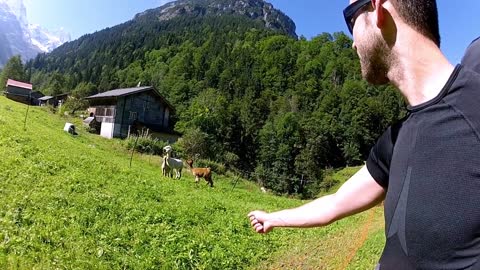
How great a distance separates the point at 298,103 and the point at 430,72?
99883 mm

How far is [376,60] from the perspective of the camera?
1.45 m

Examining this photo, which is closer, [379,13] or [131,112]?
[379,13]

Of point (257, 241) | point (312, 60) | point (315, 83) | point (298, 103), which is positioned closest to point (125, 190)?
point (257, 241)

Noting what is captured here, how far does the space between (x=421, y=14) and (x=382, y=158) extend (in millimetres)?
556

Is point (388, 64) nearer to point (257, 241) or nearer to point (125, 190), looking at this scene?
point (257, 241)

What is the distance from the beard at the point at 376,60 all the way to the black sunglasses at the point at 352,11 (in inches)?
4.9

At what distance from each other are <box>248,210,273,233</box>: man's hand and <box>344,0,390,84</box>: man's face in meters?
0.94

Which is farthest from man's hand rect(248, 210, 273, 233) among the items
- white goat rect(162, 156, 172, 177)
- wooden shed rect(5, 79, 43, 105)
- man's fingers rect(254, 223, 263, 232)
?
wooden shed rect(5, 79, 43, 105)

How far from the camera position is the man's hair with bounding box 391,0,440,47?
1.30 metres

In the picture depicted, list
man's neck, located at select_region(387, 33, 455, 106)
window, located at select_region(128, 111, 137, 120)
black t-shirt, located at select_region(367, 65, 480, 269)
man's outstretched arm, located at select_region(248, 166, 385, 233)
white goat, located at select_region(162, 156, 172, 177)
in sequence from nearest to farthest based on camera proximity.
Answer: black t-shirt, located at select_region(367, 65, 480, 269) < man's neck, located at select_region(387, 33, 455, 106) < man's outstretched arm, located at select_region(248, 166, 385, 233) < white goat, located at select_region(162, 156, 172, 177) < window, located at select_region(128, 111, 137, 120)

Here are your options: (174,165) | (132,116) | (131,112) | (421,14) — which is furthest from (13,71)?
(421,14)

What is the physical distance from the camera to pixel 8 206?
6645 mm

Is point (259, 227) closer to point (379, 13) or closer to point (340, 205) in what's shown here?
point (340, 205)

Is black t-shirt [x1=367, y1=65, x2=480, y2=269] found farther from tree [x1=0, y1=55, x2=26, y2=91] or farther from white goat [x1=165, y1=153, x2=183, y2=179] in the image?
tree [x1=0, y1=55, x2=26, y2=91]
